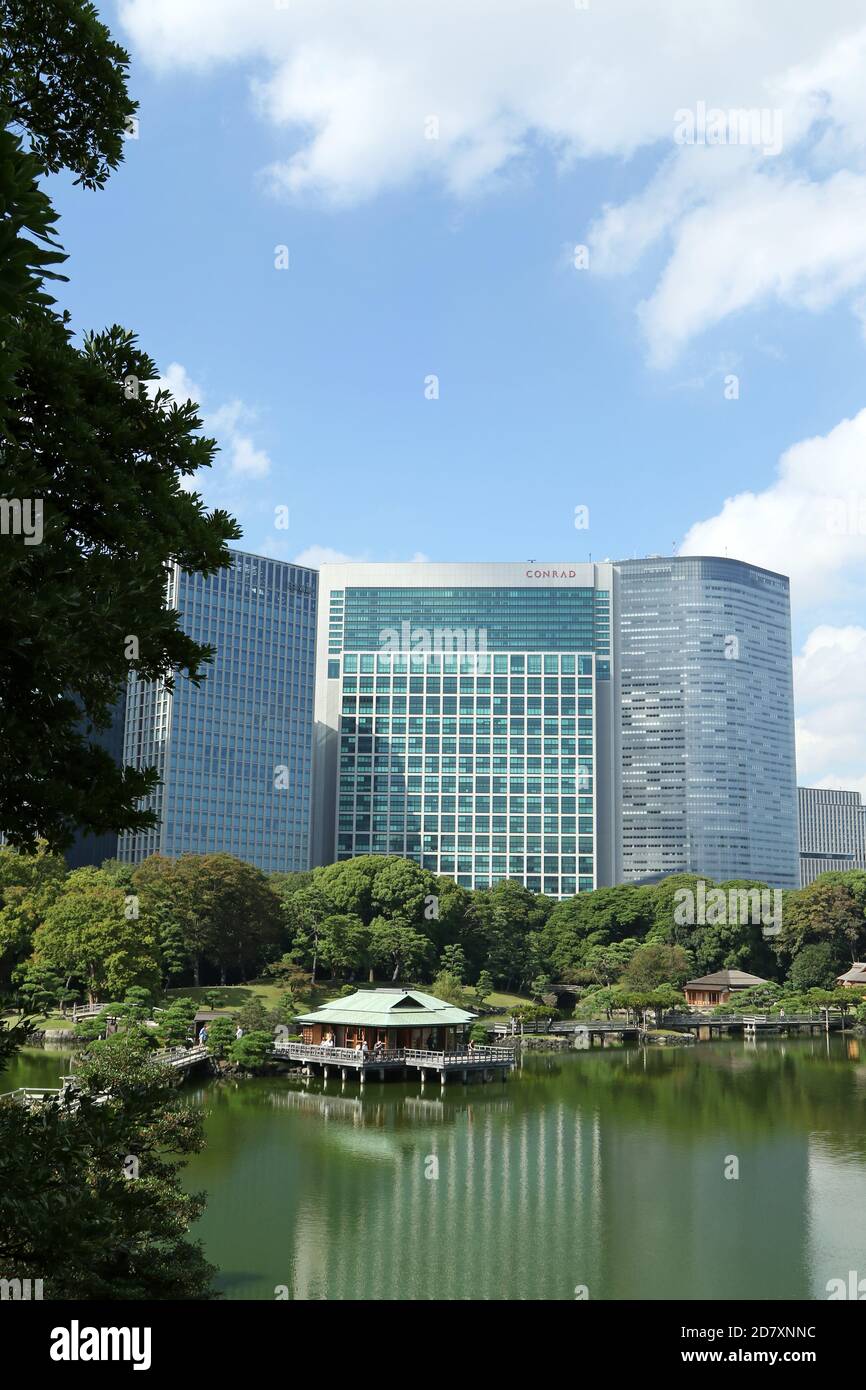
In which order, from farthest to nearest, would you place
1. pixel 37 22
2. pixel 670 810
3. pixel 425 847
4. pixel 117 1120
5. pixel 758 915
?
pixel 670 810 → pixel 425 847 → pixel 758 915 → pixel 37 22 → pixel 117 1120

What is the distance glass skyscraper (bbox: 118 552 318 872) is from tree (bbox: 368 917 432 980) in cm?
3959

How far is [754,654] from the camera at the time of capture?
17712cm

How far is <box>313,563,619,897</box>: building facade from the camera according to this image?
122 meters

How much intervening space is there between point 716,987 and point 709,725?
343ft

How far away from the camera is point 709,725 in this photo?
17438cm

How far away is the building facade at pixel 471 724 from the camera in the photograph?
12206cm

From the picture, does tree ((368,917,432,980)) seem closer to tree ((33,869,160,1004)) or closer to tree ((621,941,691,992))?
tree ((621,941,691,992))

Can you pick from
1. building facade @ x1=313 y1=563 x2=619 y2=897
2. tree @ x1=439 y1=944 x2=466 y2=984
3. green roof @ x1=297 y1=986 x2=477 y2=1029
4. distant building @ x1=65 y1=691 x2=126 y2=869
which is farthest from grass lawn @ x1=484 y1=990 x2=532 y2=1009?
distant building @ x1=65 y1=691 x2=126 y2=869

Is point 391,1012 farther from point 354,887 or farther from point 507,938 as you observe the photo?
point 507,938

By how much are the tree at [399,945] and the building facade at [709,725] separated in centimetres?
10489

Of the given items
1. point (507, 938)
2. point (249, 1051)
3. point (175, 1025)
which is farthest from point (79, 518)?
point (507, 938)
